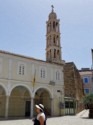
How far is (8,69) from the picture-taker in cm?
2533

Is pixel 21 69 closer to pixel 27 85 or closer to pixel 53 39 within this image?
pixel 27 85

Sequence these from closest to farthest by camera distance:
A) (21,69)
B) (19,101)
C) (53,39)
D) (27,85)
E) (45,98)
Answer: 1. (21,69)
2. (27,85)
3. (19,101)
4. (45,98)
5. (53,39)

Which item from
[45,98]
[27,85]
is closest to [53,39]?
[45,98]

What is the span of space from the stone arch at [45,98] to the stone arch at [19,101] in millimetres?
1781

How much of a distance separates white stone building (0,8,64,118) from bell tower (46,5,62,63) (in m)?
12.2

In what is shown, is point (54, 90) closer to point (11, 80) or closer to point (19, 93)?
point (19, 93)

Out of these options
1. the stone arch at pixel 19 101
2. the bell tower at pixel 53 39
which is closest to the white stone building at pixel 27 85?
the stone arch at pixel 19 101

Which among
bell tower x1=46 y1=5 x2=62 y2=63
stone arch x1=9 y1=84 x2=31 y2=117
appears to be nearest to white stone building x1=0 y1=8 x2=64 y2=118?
stone arch x1=9 y1=84 x2=31 y2=117

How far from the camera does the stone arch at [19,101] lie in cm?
2814

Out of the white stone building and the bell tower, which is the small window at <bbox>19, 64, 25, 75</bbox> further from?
the bell tower

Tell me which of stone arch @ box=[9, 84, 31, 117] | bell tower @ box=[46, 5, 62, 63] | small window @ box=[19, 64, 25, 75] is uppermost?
bell tower @ box=[46, 5, 62, 63]

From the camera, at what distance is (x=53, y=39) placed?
145 feet

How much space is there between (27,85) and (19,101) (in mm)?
3435

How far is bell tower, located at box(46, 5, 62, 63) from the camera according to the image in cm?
4328
